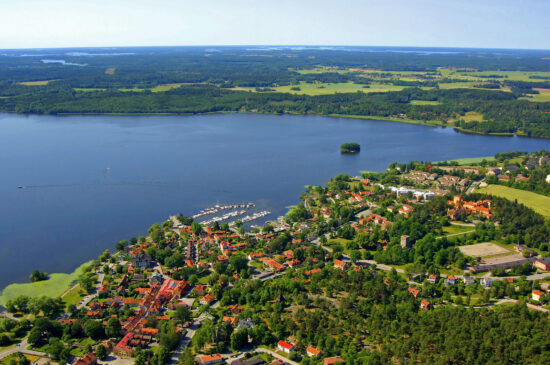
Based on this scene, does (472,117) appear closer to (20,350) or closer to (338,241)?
(338,241)

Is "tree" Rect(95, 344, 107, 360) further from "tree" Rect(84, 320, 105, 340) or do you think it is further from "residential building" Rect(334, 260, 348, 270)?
"residential building" Rect(334, 260, 348, 270)

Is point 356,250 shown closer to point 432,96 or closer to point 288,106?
point 288,106

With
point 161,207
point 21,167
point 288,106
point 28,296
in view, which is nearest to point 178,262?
point 28,296

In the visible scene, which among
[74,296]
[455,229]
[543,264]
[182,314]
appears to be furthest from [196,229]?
[543,264]

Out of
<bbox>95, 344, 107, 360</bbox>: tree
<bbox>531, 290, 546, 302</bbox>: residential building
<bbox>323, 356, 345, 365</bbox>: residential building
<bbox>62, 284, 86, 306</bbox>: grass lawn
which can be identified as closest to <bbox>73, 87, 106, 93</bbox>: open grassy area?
<bbox>62, 284, 86, 306</bbox>: grass lawn

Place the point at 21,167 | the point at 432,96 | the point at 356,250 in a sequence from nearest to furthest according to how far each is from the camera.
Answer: the point at 356,250
the point at 21,167
the point at 432,96
